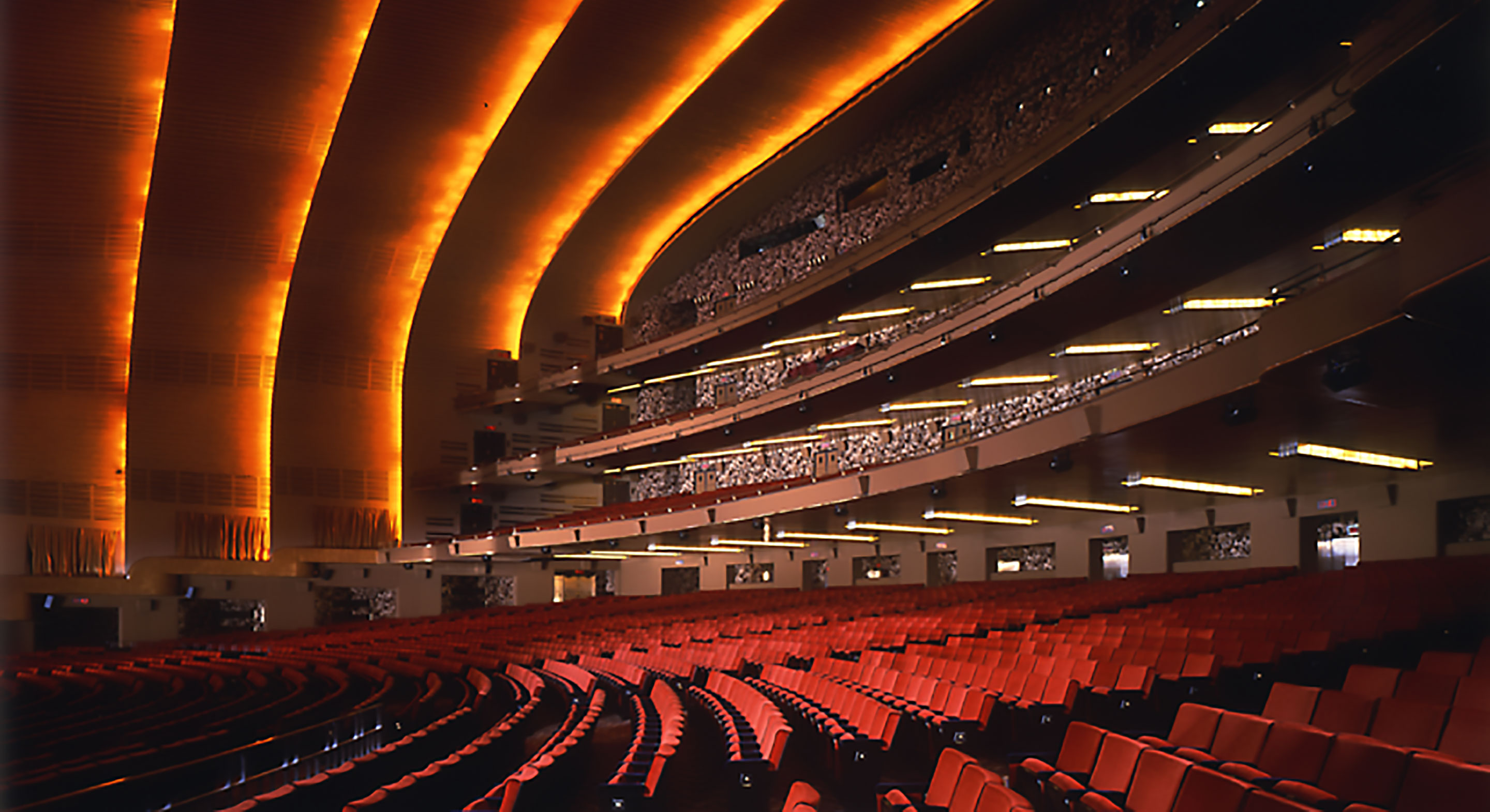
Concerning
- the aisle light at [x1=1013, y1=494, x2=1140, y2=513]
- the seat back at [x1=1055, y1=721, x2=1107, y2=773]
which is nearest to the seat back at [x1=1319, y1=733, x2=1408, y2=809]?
the seat back at [x1=1055, y1=721, x2=1107, y2=773]

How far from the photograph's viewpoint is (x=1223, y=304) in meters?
14.0

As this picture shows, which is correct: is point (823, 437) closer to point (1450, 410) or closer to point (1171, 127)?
point (1171, 127)

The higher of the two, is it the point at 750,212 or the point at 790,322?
the point at 750,212

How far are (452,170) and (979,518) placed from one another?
1381cm

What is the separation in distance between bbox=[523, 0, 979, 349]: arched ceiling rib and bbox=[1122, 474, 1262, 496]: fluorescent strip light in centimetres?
1021

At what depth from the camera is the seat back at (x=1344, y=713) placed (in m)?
4.09

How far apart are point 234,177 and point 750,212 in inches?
472

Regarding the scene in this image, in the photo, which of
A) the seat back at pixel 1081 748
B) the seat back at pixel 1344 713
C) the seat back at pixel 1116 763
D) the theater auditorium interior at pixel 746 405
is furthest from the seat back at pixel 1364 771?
the seat back at pixel 1081 748

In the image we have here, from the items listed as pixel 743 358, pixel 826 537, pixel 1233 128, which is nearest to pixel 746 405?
pixel 826 537

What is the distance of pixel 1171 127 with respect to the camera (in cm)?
1550

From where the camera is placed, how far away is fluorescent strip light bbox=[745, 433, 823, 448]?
79.9ft

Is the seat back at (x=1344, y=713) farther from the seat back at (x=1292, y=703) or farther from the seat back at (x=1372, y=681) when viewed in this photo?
the seat back at (x=1372, y=681)

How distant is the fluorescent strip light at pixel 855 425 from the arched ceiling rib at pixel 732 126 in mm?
6461

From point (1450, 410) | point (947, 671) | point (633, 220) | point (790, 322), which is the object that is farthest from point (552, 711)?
point (633, 220)
